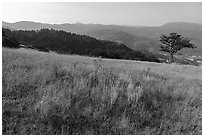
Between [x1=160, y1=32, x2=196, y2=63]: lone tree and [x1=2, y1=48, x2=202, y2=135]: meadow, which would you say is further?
[x1=160, y1=32, x2=196, y2=63]: lone tree

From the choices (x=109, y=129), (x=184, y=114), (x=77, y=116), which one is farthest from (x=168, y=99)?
(x=77, y=116)

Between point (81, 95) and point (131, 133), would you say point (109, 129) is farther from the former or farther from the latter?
point (81, 95)

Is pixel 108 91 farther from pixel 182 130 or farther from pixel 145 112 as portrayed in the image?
pixel 182 130

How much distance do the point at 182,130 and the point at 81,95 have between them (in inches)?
93.9

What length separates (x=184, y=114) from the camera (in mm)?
5652

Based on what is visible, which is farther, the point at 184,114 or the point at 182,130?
the point at 184,114

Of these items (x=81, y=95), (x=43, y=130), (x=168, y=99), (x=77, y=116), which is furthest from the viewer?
(x=168, y=99)

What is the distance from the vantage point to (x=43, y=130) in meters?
4.59

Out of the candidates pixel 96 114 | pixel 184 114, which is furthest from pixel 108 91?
pixel 184 114

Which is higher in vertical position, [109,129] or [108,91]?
[108,91]

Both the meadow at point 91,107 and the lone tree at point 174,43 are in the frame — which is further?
the lone tree at point 174,43

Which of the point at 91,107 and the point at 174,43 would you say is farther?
the point at 174,43

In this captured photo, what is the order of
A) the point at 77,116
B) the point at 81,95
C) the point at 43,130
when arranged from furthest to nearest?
the point at 81,95, the point at 77,116, the point at 43,130

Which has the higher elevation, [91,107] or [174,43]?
[91,107]
